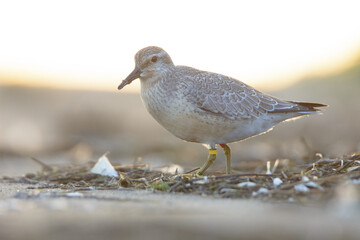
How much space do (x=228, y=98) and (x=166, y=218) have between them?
11.5ft

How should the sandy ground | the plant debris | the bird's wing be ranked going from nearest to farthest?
the sandy ground → the plant debris → the bird's wing

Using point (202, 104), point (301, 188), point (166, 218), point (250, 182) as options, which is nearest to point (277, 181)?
point (250, 182)

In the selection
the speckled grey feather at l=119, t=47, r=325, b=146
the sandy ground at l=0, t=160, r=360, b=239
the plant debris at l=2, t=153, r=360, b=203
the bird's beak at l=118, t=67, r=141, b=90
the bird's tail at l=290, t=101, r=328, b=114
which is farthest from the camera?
the bird's tail at l=290, t=101, r=328, b=114

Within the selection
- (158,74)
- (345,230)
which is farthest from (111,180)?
(345,230)

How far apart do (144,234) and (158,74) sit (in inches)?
145

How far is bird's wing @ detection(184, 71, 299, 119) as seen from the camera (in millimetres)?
6789

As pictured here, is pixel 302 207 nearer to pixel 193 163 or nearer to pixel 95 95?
pixel 193 163

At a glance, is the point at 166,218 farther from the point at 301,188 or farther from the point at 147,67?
the point at 147,67

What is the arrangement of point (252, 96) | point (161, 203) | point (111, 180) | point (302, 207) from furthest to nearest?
point (252, 96), point (111, 180), point (161, 203), point (302, 207)

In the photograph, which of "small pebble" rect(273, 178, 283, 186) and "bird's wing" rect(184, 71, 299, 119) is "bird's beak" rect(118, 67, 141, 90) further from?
"small pebble" rect(273, 178, 283, 186)

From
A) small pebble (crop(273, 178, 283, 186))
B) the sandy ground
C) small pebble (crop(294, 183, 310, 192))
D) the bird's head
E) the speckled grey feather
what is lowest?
the sandy ground

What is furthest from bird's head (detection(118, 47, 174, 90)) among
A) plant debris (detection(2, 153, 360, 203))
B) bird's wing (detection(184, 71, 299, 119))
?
plant debris (detection(2, 153, 360, 203))

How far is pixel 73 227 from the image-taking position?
355 centimetres

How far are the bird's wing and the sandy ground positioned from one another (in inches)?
87.5
